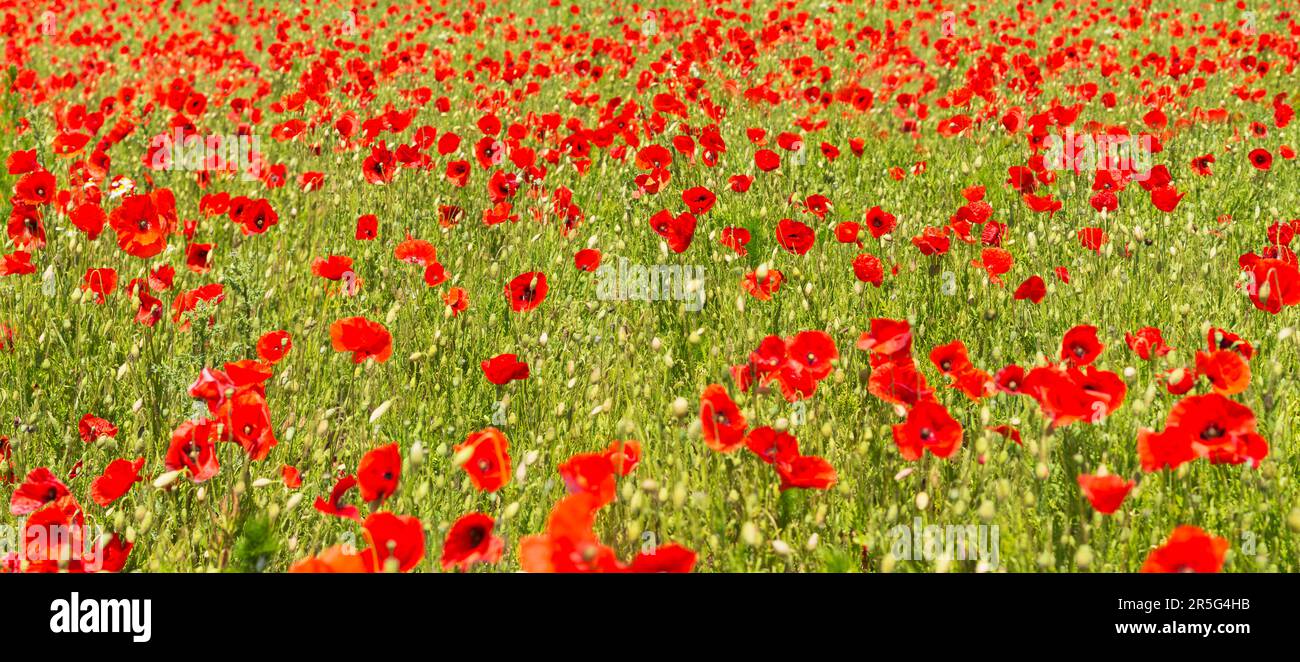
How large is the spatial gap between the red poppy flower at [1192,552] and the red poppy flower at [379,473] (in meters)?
1.27

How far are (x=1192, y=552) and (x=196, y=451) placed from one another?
6.06 ft

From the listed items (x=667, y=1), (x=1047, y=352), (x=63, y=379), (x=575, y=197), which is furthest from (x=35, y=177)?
(x=667, y=1)

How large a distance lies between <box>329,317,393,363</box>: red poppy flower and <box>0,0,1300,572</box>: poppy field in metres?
0.01

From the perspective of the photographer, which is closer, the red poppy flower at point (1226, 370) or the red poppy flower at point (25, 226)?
the red poppy flower at point (1226, 370)

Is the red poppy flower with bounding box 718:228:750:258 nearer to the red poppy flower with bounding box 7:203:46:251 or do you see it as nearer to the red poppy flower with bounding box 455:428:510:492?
the red poppy flower with bounding box 455:428:510:492

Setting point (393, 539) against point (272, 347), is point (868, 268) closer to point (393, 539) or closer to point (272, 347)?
point (272, 347)

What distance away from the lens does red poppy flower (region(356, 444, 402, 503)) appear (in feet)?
5.51

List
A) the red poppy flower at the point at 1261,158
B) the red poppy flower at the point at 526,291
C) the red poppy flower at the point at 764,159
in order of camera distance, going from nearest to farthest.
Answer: the red poppy flower at the point at 526,291
the red poppy flower at the point at 764,159
the red poppy flower at the point at 1261,158

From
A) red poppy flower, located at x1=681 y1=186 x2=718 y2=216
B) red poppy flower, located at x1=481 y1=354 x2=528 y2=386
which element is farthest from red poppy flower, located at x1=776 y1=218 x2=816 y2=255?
red poppy flower, located at x1=481 y1=354 x2=528 y2=386

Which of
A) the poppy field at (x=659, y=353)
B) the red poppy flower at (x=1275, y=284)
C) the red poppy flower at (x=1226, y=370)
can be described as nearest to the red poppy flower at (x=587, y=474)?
the poppy field at (x=659, y=353)

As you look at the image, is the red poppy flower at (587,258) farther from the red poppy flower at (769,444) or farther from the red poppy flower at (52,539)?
the red poppy flower at (52,539)

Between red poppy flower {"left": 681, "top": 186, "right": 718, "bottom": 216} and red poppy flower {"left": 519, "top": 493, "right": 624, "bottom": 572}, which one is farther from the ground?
red poppy flower {"left": 681, "top": 186, "right": 718, "bottom": 216}

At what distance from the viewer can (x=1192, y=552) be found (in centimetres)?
145

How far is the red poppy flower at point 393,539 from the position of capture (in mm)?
1448
